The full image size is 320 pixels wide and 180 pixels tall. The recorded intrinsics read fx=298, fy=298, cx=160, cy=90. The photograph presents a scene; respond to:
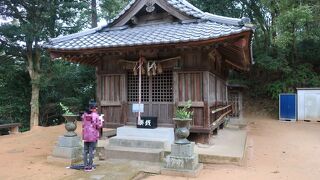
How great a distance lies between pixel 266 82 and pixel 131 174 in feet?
73.4

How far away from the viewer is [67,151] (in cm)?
877

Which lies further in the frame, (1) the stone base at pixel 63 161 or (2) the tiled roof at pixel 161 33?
(2) the tiled roof at pixel 161 33

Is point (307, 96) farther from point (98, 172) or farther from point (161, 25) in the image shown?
point (98, 172)

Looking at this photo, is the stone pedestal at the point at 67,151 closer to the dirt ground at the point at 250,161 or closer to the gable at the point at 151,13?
the dirt ground at the point at 250,161

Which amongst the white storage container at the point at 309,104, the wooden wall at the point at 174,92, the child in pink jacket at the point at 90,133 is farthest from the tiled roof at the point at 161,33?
the white storage container at the point at 309,104

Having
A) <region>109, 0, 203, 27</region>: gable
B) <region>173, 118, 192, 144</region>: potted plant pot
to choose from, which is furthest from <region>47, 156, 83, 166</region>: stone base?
<region>109, 0, 203, 27</region>: gable

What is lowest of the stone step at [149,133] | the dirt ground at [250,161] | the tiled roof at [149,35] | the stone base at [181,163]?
the dirt ground at [250,161]

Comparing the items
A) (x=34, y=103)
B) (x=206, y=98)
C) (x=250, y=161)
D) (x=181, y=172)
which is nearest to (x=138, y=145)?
(x=181, y=172)

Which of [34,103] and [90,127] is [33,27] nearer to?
[34,103]

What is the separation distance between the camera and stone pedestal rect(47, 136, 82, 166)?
8711mm

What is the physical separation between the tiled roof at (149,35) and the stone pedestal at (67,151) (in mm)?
3092

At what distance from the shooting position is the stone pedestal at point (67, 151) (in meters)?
8.71

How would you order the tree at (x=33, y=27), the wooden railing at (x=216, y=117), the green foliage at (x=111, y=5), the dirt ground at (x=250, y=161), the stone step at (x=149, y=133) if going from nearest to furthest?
the dirt ground at (x=250, y=161), the stone step at (x=149, y=133), the wooden railing at (x=216, y=117), the tree at (x=33, y=27), the green foliage at (x=111, y=5)

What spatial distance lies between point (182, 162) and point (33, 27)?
565 inches
